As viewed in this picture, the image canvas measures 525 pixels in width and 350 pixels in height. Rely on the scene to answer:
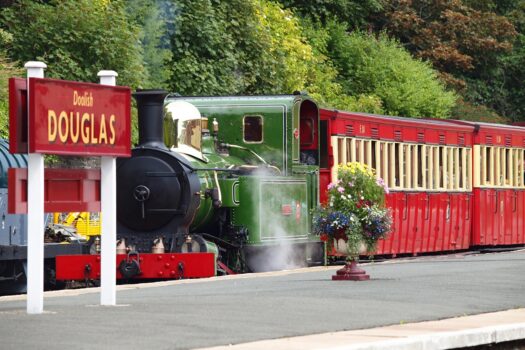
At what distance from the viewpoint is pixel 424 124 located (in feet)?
102

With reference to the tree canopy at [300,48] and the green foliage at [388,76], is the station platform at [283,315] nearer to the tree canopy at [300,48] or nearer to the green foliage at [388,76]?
the tree canopy at [300,48]

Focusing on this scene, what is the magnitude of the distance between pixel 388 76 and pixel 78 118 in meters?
38.9

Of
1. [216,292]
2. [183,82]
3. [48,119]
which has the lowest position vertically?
[216,292]

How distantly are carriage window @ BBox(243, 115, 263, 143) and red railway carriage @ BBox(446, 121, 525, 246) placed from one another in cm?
957

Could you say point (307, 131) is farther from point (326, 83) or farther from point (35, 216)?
point (326, 83)

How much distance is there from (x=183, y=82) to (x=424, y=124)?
9509mm

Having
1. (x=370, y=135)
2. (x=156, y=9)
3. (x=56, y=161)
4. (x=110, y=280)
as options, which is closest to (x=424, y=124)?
(x=370, y=135)

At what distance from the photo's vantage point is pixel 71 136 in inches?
556

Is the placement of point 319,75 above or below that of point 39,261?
above

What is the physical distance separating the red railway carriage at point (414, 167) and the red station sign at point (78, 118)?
12.3m

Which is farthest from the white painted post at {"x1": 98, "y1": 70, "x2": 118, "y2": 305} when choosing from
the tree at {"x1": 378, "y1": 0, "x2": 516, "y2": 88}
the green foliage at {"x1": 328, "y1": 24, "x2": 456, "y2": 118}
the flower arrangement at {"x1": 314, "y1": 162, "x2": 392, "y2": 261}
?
the tree at {"x1": 378, "y1": 0, "x2": 516, "y2": 88}

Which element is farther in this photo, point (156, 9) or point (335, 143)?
point (156, 9)

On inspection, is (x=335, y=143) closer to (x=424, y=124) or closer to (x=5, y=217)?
(x=424, y=124)

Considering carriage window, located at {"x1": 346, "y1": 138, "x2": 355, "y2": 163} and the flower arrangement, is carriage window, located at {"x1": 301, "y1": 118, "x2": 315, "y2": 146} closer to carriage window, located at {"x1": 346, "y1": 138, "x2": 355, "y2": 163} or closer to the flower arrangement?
carriage window, located at {"x1": 346, "y1": 138, "x2": 355, "y2": 163}
